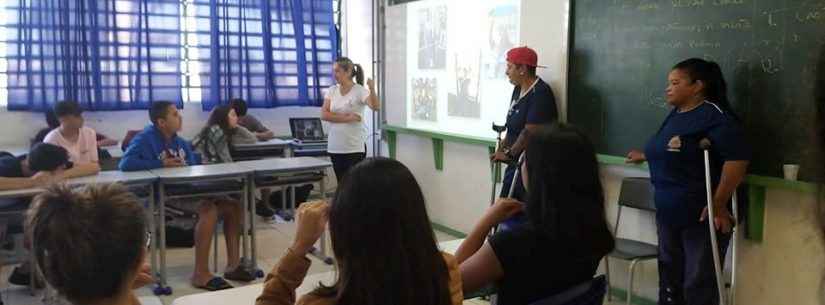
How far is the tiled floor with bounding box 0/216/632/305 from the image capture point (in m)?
3.90

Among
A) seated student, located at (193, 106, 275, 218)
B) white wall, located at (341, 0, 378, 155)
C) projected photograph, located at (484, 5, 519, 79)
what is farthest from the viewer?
Result: white wall, located at (341, 0, 378, 155)

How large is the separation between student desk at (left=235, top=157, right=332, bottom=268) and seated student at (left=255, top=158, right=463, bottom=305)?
116 inches

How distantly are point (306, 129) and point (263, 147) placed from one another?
0.74 metres

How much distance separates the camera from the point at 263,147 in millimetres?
5980

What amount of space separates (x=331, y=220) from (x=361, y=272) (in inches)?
5.0

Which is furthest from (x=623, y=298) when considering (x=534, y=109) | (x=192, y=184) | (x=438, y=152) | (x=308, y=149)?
(x=308, y=149)

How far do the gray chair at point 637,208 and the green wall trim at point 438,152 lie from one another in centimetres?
189

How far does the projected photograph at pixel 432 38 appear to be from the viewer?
5.20m

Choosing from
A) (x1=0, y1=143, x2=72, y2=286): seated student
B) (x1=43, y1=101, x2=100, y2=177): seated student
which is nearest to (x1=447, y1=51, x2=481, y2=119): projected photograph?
(x1=43, y1=101, x2=100, y2=177): seated student

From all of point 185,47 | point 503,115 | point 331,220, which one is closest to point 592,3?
point 503,115

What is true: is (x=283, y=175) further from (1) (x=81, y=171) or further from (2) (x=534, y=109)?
(2) (x=534, y=109)

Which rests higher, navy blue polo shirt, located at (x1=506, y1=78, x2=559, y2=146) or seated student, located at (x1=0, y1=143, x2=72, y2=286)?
navy blue polo shirt, located at (x1=506, y1=78, x2=559, y2=146)

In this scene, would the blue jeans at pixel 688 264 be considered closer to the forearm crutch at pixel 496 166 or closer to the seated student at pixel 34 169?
the forearm crutch at pixel 496 166

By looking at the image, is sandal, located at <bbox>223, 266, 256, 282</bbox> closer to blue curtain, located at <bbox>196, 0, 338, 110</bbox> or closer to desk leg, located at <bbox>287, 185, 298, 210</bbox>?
desk leg, located at <bbox>287, 185, 298, 210</bbox>
